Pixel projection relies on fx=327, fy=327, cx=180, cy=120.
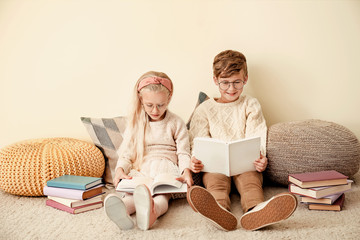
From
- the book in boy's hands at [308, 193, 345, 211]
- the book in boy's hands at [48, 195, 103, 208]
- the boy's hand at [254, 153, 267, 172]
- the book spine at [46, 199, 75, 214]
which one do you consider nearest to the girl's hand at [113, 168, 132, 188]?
the book in boy's hands at [48, 195, 103, 208]

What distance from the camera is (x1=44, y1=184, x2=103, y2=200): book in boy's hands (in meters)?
1.56

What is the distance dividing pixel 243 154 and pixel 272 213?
40cm

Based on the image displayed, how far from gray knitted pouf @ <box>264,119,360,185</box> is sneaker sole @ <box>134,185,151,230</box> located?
2.61 feet

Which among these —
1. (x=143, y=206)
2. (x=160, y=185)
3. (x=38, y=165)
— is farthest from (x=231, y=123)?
(x=38, y=165)

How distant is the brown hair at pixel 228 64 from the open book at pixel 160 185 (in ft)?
2.18

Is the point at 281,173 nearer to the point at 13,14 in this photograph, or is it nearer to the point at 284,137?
the point at 284,137

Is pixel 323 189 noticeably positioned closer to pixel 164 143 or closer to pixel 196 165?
pixel 196 165

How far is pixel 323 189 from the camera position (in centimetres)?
142

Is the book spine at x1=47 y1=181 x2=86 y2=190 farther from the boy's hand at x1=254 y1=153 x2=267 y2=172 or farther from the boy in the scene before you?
the boy's hand at x1=254 y1=153 x2=267 y2=172

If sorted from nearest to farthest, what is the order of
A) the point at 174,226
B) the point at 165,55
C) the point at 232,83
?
the point at 174,226, the point at 232,83, the point at 165,55

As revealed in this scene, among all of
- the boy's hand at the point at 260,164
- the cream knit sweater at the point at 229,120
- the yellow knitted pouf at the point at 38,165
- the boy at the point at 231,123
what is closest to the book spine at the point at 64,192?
the yellow knitted pouf at the point at 38,165

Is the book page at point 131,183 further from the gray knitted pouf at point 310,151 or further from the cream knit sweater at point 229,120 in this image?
the gray knitted pouf at point 310,151

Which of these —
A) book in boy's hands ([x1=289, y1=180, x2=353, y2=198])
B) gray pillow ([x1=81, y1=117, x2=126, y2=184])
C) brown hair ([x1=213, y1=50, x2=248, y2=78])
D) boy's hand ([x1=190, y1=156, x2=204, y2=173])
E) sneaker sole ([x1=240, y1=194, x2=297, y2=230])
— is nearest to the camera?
sneaker sole ([x1=240, y1=194, x2=297, y2=230])

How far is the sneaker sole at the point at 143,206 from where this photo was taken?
1.30 metres
